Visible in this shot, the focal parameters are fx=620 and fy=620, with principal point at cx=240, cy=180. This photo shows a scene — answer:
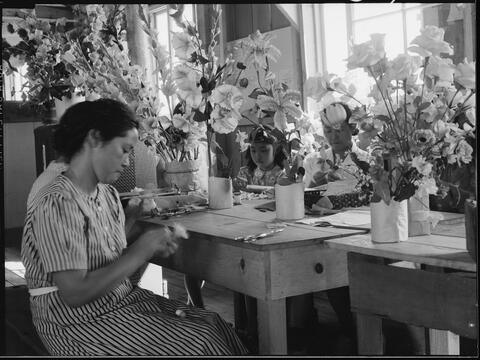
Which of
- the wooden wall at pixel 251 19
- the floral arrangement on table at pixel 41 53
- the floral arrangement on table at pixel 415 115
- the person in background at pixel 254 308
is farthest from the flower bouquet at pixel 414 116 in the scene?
the wooden wall at pixel 251 19

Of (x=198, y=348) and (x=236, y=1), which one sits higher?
(x=236, y=1)

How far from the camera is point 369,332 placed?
168 centimetres

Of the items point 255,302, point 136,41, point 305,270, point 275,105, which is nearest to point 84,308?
point 305,270

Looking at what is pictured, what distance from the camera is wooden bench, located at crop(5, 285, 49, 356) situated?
1.95 metres

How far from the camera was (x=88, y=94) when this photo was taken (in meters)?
2.72

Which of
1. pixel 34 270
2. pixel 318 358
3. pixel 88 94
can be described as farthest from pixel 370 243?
pixel 88 94

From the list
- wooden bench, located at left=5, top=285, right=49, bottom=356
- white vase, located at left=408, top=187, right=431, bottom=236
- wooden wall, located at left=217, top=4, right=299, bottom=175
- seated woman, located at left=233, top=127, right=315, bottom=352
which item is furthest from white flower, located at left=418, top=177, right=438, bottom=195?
wooden wall, located at left=217, top=4, right=299, bottom=175

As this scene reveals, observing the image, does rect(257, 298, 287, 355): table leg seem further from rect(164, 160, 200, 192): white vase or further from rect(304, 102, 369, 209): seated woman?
rect(164, 160, 200, 192): white vase

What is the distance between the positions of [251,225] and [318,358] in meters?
0.92

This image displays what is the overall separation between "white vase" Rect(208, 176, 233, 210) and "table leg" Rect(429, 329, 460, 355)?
3.00 ft

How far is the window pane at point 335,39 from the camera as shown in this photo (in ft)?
14.4

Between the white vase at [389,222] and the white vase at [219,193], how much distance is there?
89 cm

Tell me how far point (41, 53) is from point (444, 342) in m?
2.03

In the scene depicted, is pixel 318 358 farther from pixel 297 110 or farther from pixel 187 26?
pixel 187 26
